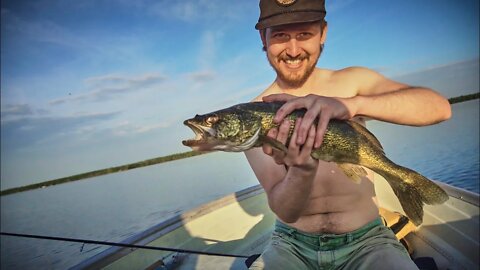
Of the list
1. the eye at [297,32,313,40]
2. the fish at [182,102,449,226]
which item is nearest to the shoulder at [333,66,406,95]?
the eye at [297,32,313,40]

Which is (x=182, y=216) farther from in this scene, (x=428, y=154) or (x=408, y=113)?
(x=428, y=154)

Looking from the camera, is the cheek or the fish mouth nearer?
the fish mouth

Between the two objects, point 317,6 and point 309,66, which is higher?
point 317,6

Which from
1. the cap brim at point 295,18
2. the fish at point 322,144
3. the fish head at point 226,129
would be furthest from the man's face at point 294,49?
the fish head at point 226,129

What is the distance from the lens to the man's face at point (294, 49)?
3.40 metres

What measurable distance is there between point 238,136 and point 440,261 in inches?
151

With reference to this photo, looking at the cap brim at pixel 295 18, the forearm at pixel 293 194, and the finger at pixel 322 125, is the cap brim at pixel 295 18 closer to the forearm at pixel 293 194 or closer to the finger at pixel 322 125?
the finger at pixel 322 125

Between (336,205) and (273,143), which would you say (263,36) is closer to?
(273,143)

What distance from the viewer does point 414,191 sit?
8.52ft

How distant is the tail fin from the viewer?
2525 mm

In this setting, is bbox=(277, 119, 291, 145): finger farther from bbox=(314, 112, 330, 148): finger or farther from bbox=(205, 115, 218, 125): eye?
bbox=(205, 115, 218, 125): eye

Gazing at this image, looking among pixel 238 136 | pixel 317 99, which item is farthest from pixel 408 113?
pixel 238 136

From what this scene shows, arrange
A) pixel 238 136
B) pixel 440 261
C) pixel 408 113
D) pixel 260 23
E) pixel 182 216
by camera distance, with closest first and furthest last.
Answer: pixel 238 136 → pixel 408 113 → pixel 260 23 → pixel 440 261 → pixel 182 216

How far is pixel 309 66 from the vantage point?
11.8 feet
